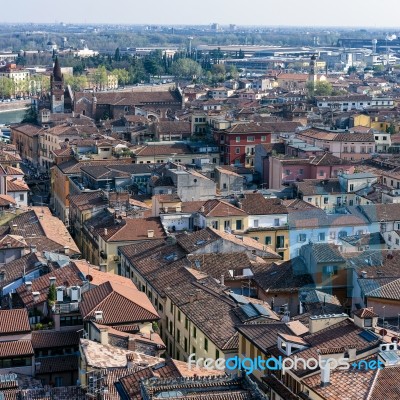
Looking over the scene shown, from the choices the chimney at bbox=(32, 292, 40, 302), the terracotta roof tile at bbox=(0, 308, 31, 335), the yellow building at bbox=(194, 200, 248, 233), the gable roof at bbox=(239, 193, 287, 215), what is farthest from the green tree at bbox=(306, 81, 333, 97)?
the terracotta roof tile at bbox=(0, 308, 31, 335)

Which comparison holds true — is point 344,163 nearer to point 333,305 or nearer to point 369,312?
point 333,305

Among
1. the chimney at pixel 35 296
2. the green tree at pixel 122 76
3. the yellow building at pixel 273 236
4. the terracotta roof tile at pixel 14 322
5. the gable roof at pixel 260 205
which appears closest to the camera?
the terracotta roof tile at pixel 14 322

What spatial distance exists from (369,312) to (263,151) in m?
19.5

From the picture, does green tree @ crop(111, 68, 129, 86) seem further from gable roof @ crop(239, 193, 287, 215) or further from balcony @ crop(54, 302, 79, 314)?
balcony @ crop(54, 302, 79, 314)

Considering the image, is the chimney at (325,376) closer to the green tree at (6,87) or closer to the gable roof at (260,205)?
the gable roof at (260,205)

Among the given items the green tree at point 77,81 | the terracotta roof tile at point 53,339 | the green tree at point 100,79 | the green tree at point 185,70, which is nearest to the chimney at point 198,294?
the terracotta roof tile at point 53,339

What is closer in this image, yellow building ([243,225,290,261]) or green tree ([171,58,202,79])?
yellow building ([243,225,290,261])

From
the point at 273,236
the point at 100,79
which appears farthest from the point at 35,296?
the point at 100,79

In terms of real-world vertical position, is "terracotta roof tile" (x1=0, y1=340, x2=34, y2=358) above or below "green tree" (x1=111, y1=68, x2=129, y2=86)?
above

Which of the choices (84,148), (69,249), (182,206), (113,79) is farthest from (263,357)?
(113,79)

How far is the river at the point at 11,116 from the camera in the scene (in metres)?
62.4

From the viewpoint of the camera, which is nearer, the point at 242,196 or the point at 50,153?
the point at 242,196

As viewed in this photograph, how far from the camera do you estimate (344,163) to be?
29.6 meters

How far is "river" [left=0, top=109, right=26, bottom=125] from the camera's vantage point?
62403 millimetres
